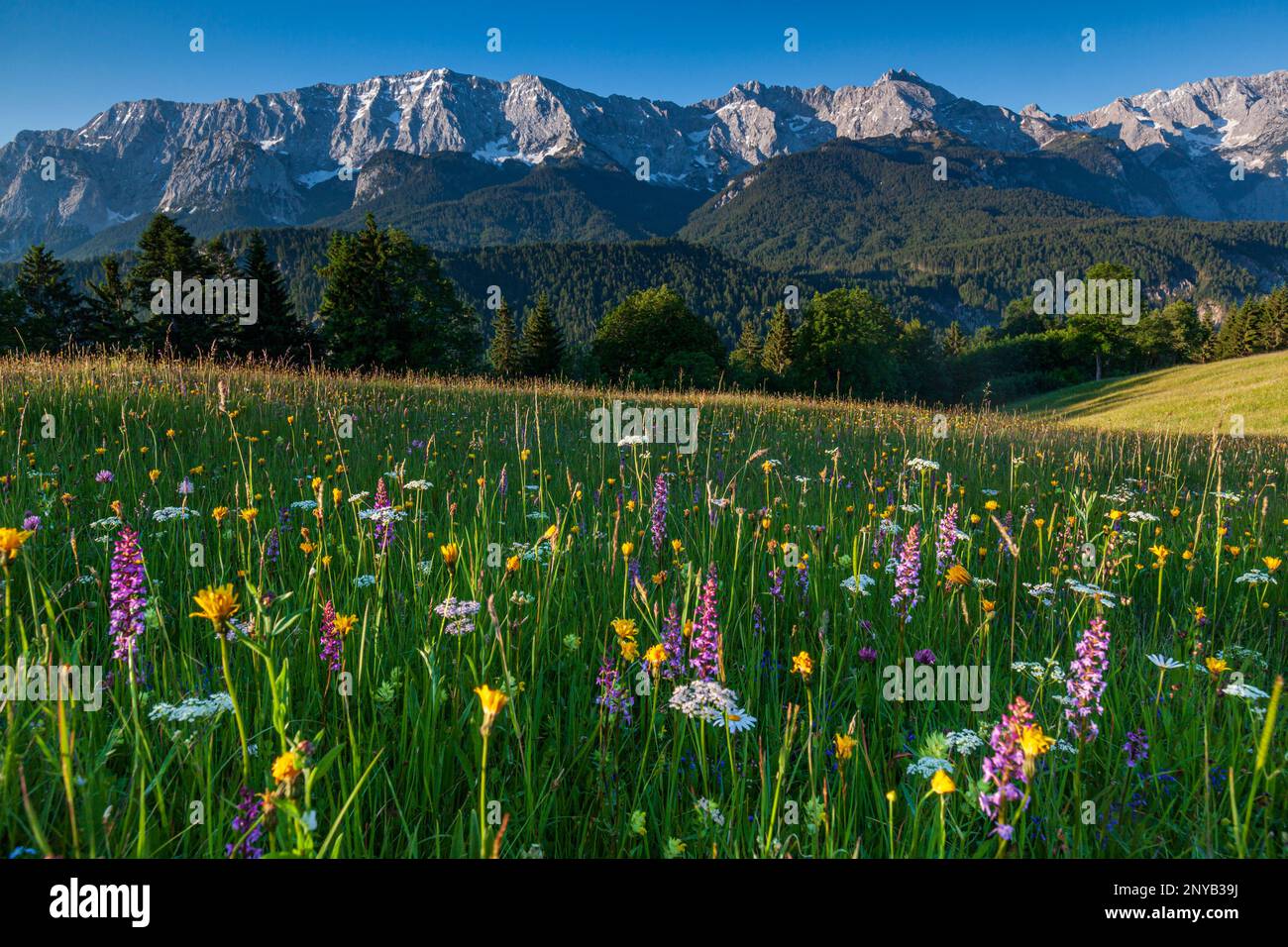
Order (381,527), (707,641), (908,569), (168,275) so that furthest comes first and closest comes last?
(168,275) → (381,527) → (908,569) → (707,641)

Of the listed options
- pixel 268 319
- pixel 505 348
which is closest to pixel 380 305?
pixel 268 319

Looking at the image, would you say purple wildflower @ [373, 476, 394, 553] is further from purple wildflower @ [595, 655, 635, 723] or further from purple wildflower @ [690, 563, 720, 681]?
purple wildflower @ [690, 563, 720, 681]

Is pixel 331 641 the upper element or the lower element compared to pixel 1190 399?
lower

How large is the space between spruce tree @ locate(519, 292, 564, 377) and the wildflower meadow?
175ft

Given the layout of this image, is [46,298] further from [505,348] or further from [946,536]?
[946,536]

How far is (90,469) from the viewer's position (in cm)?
432

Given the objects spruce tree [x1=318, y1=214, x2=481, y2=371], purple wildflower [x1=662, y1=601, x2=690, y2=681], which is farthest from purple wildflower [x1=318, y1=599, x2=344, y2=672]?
spruce tree [x1=318, y1=214, x2=481, y2=371]

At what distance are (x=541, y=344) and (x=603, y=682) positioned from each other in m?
57.4

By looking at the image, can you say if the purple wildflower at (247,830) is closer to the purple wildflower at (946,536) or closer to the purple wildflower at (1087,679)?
the purple wildflower at (1087,679)

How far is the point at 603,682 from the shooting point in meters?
1.91

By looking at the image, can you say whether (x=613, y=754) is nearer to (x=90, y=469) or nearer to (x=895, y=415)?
(x=90, y=469)

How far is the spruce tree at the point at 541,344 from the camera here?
56625 millimetres
